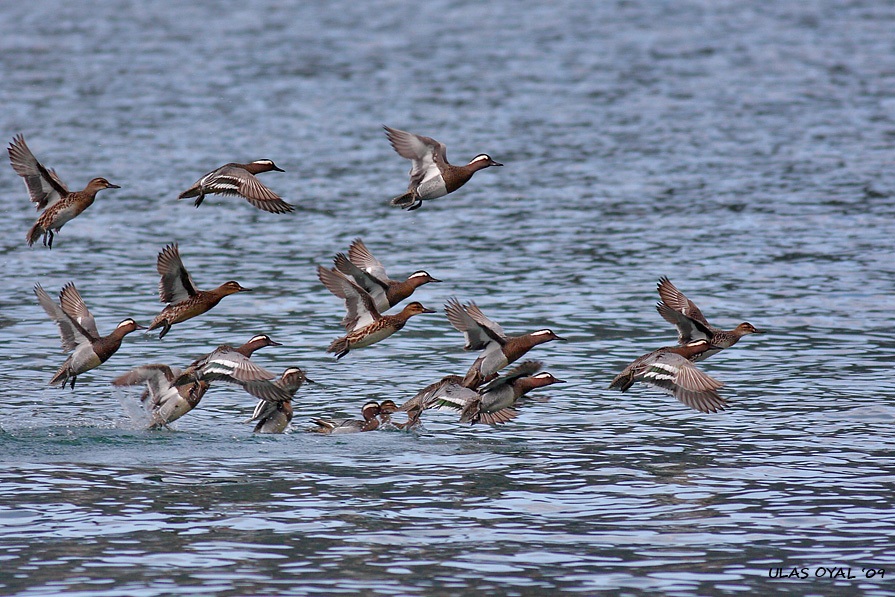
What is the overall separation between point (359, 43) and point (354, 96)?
11511mm

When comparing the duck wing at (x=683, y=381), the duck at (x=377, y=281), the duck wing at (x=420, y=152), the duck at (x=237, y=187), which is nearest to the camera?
the duck wing at (x=683, y=381)

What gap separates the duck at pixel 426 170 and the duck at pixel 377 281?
2.49ft

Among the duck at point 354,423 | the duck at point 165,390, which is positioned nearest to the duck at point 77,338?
the duck at point 165,390

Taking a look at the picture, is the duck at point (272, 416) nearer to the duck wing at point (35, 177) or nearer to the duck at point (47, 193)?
the duck at point (47, 193)

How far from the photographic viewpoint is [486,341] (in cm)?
1664

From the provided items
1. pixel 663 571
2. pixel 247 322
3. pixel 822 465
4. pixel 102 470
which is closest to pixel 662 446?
pixel 822 465

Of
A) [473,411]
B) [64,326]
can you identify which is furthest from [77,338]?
[473,411]

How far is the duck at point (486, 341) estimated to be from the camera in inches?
631

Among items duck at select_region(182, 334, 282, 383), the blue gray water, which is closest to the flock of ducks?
duck at select_region(182, 334, 282, 383)

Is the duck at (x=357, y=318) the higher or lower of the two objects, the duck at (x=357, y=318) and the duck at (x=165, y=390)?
the higher

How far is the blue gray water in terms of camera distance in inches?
504

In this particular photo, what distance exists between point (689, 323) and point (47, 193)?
25.0 feet

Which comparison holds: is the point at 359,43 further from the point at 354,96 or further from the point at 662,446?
the point at 662,446

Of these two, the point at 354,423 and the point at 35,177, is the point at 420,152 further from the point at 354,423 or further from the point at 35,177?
the point at 35,177
